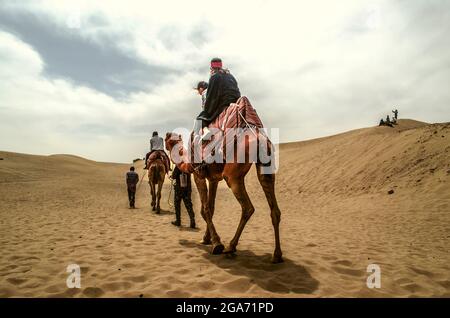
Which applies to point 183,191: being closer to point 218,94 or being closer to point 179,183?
point 179,183

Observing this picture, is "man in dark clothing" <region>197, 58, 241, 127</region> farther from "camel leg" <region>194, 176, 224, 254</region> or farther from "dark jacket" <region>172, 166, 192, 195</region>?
"dark jacket" <region>172, 166, 192, 195</region>

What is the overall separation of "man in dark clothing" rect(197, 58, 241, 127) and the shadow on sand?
2746 mm

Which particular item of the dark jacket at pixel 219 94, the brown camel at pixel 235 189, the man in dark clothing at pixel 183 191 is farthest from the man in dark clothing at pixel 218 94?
the man in dark clothing at pixel 183 191

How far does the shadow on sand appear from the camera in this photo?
408cm

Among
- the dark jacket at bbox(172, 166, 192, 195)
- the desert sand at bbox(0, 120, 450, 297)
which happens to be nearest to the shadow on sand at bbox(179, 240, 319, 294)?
the desert sand at bbox(0, 120, 450, 297)

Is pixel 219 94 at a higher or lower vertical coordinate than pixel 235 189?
higher

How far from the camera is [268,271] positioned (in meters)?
Result: 4.75

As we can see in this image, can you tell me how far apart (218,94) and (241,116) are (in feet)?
3.37

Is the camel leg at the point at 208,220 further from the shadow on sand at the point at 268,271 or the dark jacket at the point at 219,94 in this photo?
the dark jacket at the point at 219,94

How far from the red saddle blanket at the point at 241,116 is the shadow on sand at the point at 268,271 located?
243 centimetres

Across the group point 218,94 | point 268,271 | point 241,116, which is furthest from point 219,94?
point 268,271

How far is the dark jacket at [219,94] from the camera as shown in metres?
6.11

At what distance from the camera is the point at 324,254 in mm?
5789
